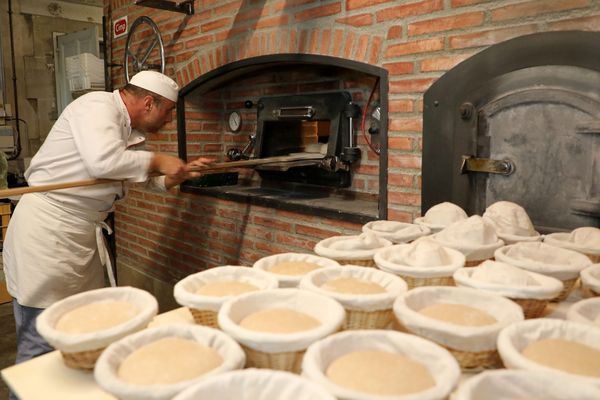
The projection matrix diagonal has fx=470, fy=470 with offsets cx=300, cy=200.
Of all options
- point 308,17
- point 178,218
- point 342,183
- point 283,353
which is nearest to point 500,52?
point 308,17

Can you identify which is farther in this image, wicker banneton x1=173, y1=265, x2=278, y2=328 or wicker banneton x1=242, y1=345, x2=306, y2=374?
wicker banneton x1=173, y1=265, x2=278, y2=328

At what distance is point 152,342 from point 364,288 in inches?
19.7

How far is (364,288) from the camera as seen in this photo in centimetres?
114

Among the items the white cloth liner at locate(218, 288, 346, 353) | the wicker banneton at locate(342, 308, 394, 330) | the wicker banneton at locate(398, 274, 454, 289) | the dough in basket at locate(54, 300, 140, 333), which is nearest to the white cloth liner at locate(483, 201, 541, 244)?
the wicker banneton at locate(398, 274, 454, 289)

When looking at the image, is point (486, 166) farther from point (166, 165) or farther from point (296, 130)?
point (296, 130)

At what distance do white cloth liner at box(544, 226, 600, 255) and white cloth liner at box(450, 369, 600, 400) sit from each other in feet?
2.47

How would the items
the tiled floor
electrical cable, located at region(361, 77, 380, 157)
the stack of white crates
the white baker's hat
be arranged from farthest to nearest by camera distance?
the stack of white crates, the tiled floor, electrical cable, located at region(361, 77, 380, 157), the white baker's hat

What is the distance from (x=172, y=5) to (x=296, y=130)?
121 cm

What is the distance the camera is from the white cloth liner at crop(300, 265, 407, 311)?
3.38 feet

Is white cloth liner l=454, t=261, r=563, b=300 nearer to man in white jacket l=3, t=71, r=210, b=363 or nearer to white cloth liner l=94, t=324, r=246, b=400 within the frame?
white cloth liner l=94, t=324, r=246, b=400

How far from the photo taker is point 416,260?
1260 millimetres

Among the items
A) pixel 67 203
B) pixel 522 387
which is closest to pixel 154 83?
pixel 67 203

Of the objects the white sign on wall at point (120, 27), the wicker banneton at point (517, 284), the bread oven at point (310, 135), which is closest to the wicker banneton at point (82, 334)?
the wicker banneton at point (517, 284)

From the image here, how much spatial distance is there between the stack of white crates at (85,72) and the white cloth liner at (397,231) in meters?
4.05
